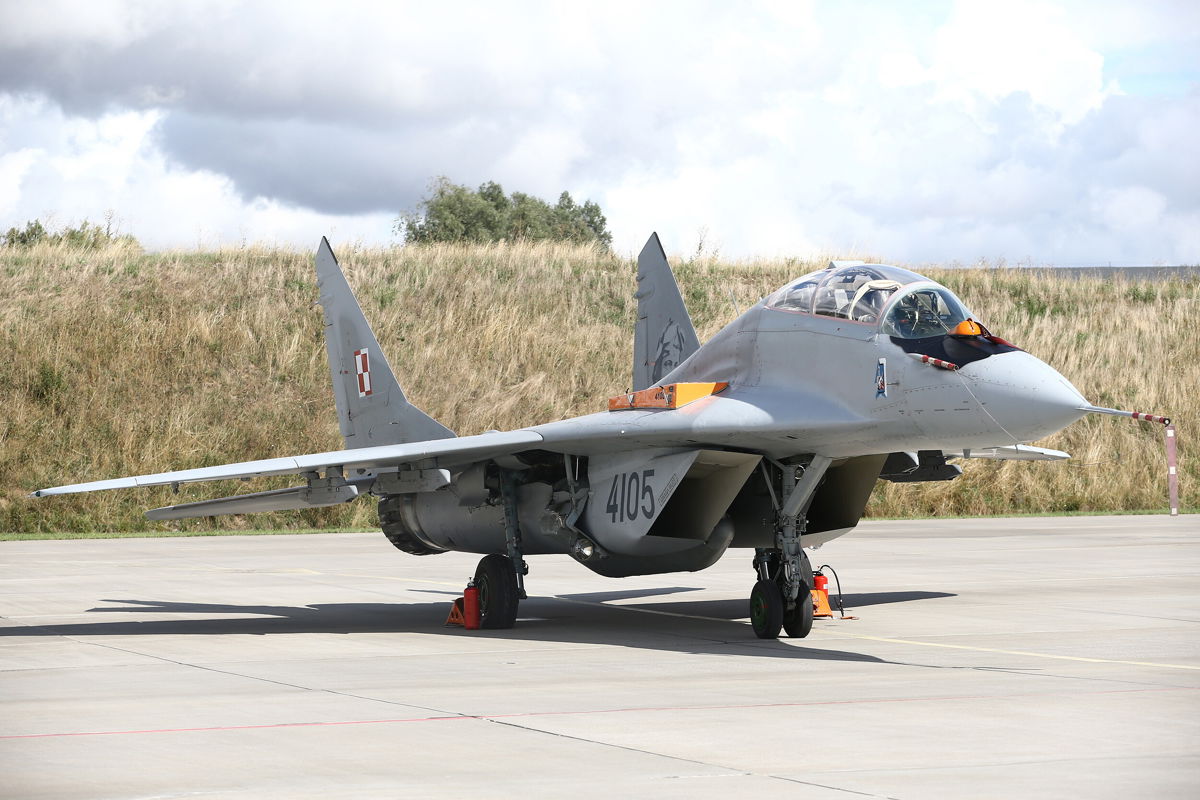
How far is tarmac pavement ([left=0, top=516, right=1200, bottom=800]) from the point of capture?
6.19 metres

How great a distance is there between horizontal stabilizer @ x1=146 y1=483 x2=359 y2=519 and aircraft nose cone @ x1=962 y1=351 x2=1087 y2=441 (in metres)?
5.91

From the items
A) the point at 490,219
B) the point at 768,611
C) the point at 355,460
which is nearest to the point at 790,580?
the point at 768,611

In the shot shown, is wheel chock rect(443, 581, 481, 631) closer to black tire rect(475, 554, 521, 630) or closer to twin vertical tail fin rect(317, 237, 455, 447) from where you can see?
black tire rect(475, 554, 521, 630)

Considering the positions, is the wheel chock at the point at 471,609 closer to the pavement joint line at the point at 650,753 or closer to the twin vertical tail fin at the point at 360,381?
the twin vertical tail fin at the point at 360,381

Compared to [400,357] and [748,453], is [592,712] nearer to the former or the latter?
[748,453]

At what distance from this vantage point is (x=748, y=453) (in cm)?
1212

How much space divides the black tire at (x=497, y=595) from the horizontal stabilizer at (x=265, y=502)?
1.42 metres

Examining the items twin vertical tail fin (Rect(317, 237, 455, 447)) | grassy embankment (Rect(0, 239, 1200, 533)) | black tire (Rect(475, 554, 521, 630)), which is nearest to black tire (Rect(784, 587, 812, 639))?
black tire (Rect(475, 554, 521, 630))

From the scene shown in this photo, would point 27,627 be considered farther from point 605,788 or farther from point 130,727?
point 605,788

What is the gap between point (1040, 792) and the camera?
18.8 ft

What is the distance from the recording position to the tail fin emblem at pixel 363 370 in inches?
631

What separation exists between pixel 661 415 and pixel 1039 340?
1130 inches

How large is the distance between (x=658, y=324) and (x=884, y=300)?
5.42m

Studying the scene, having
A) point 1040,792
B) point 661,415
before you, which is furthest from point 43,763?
point 661,415
